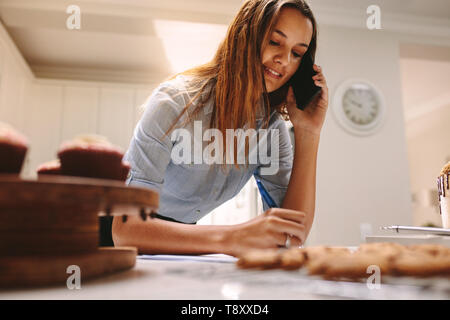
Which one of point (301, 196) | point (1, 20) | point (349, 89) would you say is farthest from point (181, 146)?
point (1, 20)

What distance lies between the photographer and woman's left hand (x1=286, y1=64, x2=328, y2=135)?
3.16 feet

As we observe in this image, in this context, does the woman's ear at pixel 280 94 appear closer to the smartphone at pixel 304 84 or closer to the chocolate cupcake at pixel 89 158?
the smartphone at pixel 304 84

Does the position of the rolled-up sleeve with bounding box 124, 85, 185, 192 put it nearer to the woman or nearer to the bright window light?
the woman

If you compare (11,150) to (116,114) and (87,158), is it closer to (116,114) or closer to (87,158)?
(87,158)

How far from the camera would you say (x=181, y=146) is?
79cm

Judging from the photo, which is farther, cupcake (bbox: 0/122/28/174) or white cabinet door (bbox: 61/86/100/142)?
white cabinet door (bbox: 61/86/100/142)

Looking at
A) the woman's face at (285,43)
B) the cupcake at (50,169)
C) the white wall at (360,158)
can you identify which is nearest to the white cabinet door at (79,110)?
the white wall at (360,158)

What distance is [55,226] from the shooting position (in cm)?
29

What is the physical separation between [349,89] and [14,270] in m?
2.84

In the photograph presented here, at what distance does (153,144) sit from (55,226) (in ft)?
1.33

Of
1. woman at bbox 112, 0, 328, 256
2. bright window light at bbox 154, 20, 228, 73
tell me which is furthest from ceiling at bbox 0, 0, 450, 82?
woman at bbox 112, 0, 328, 256

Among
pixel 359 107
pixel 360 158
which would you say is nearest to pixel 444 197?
pixel 360 158

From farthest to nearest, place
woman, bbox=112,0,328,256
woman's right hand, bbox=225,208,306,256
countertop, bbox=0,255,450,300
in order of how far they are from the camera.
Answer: woman, bbox=112,0,328,256 < woman's right hand, bbox=225,208,306,256 < countertop, bbox=0,255,450,300

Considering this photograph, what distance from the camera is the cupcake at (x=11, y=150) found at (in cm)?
28
